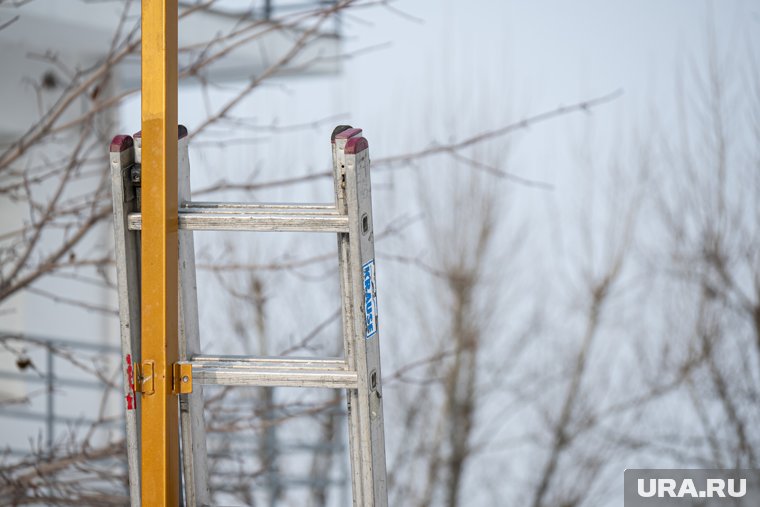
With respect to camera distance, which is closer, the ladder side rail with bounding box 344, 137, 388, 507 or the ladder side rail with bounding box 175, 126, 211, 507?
the ladder side rail with bounding box 344, 137, 388, 507

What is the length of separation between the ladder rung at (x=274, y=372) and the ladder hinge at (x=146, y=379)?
5 centimetres

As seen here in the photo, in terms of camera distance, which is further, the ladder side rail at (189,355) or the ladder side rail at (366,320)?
the ladder side rail at (189,355)

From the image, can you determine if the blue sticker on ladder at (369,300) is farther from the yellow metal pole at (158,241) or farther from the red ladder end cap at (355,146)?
the yellow metal pole at (158,241)

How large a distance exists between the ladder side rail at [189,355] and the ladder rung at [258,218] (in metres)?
0.03

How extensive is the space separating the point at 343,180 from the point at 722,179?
311 inches

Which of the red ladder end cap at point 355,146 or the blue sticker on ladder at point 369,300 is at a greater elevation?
the red ladder end cap at point 355,146

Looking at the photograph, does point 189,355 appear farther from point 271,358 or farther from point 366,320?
point 366,320

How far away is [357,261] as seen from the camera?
1350 millimetres

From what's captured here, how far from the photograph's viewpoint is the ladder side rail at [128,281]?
A: 54.2 inches

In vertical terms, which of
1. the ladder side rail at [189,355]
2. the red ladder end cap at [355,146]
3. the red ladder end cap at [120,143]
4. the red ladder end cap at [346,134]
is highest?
the red ladder end cap at [120,143]

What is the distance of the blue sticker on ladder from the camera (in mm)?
1369

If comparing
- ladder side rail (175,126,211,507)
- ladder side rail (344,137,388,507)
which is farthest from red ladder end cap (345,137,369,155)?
ladder side rail (175,126,211,507)

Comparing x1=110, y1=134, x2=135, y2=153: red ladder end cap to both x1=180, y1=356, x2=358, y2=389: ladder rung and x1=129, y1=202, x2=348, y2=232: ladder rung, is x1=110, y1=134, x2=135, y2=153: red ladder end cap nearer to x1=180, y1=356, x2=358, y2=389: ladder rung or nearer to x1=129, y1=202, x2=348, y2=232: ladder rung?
x1=129, y1=202, x2=348, y2=232: ladder rung

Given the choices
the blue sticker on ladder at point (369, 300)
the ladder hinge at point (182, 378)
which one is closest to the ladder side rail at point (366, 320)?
the blue sticker on ladder at point (369, 300)
